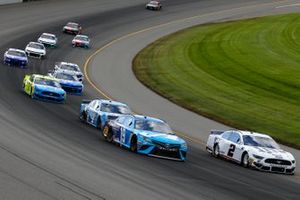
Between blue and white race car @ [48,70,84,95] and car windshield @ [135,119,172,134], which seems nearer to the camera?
car windshield @ [135,119,172,134]

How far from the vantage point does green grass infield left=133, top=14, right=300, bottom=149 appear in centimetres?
4291

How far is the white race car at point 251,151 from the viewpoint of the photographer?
29.4 metres

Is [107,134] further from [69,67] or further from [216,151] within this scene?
[69,67]

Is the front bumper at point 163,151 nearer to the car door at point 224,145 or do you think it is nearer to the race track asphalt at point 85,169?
the race track asphalt at point 85,169

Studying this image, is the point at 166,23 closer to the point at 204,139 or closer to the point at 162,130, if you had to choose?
the point at 204,139

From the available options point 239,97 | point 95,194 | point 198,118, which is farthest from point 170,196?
point 239,97

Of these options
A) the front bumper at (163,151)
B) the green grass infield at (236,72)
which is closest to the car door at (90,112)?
the front bumper at (163,151)

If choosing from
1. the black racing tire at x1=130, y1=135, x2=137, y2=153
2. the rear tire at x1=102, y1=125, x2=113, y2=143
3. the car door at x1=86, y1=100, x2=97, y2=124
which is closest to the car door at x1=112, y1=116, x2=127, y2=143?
the rear tire at x1=102, y1=125, x2=113, y2=143

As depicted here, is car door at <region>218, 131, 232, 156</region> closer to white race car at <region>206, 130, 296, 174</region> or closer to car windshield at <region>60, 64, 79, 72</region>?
white race car at <region>206, 130, 296, 174</region>

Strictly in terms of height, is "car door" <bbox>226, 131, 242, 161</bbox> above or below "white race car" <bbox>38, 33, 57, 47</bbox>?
above

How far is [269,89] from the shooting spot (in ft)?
166

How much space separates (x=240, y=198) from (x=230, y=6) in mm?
85878

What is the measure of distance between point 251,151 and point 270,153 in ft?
2.25

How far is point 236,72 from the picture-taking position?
5709 cm
